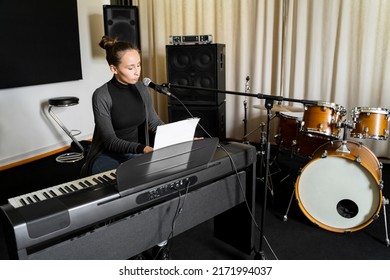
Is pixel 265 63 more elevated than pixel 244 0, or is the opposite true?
pixel 244 0

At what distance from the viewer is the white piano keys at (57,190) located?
1.15m

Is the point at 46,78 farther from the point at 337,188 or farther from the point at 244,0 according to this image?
the point at 337,188

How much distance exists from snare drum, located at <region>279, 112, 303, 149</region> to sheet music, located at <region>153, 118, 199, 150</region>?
151 cm

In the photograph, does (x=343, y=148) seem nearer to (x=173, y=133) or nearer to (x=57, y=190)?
(x=173, y=133)

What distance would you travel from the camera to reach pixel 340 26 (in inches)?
135

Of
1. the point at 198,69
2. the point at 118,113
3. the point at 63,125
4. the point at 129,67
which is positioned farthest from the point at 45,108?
the point at 129,67

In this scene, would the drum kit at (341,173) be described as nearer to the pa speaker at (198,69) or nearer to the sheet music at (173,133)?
the sheet music at (173,133)

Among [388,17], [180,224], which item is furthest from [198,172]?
[388,17]

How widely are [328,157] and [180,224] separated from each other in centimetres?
110

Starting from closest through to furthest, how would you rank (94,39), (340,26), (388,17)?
(388,17) < (340,26) < (94,39)

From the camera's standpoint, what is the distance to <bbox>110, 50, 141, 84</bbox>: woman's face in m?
1.86

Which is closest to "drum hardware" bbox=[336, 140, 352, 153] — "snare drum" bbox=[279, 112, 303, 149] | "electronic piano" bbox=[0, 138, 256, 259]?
"snare drum" bbox=[279, 112, 303, 149]

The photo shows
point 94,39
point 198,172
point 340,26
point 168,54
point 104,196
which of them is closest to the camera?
point 104,196

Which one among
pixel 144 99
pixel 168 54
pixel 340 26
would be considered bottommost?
pixel 144 99
